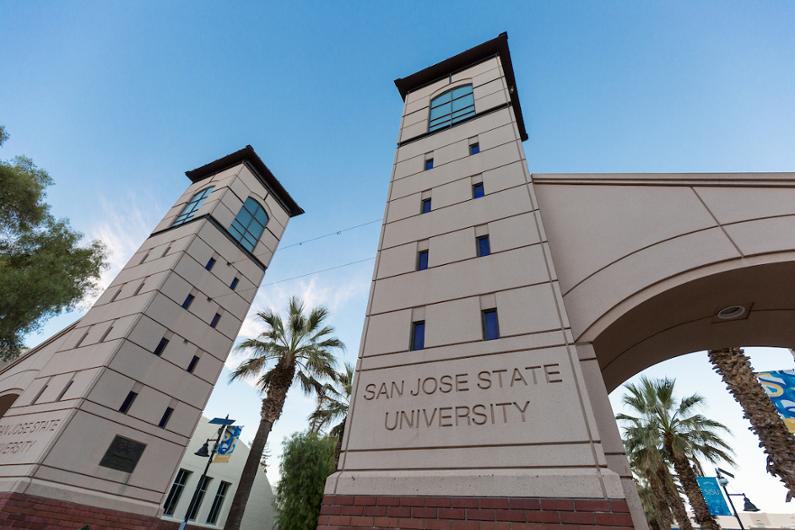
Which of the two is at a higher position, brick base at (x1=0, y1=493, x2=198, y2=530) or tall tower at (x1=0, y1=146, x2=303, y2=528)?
tall tower at (x1=0, y1=146, x2=303, y2=528)

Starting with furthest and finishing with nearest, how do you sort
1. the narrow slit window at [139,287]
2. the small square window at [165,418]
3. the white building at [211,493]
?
the white building at [211,493]
the narrow slit window at [139,287]
the small square window at [165,418]

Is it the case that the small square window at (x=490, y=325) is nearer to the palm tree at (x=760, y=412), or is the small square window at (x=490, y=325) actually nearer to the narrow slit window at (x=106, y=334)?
the palm tree at (x=760, y=412)

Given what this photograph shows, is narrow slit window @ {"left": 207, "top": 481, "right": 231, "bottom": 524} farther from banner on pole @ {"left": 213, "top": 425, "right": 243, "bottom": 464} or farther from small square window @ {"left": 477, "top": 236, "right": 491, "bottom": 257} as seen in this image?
small square window @ {"left": 477, "top": 236, "right": 491, "bottom": 257}

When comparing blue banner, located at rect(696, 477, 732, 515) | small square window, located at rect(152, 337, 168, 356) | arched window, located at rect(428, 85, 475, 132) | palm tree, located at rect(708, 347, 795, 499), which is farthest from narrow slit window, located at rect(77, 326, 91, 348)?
blue banner, located at rect(696, 477, 732, 515)

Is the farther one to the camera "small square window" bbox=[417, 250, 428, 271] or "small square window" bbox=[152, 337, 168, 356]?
"small square window" bbox=[152, 337, 168, 356]

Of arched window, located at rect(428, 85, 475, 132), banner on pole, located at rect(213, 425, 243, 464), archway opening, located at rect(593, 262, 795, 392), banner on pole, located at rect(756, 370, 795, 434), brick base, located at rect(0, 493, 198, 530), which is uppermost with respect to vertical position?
arched window, located at rect(428, 85, 475, 132)

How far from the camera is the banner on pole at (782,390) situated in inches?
535

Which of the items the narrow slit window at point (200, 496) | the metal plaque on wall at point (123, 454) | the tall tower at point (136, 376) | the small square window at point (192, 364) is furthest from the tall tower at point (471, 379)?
the narrow slit window at point (200, 496)

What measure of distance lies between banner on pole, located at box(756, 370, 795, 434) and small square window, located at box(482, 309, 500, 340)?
1365cm

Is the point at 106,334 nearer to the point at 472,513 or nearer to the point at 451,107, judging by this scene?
the point at 472,513

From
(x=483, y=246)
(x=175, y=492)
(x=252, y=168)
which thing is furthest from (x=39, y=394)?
(x=483, y=246)

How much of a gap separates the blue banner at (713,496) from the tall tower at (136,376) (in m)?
25.3

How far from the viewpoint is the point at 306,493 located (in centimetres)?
1933

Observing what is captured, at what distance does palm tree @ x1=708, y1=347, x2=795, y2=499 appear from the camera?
13906 millimetres
